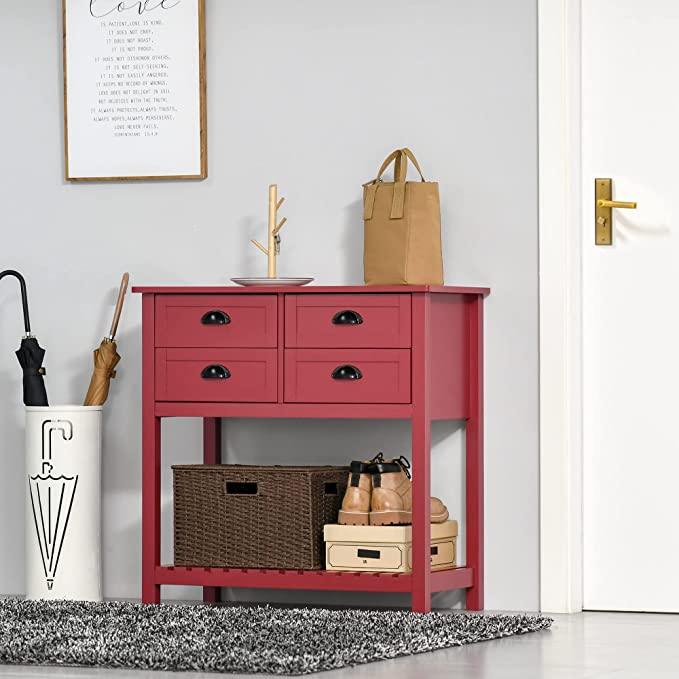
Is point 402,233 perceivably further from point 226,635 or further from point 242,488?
point 226,635

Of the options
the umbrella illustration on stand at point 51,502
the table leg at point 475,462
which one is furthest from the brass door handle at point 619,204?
the umbrella illustration on stand at point 51,502

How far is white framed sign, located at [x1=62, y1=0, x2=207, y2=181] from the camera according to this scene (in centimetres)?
448

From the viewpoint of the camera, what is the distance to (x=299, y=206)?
441 centimetres

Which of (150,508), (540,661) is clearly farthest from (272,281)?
(540,661)

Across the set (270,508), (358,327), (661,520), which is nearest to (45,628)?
(270,508)

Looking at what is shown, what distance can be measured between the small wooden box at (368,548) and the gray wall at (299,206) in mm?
360

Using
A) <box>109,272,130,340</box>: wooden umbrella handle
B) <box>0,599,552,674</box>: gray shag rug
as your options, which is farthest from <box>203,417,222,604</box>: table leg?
<box>0,599,552,674</box>: gray shag rug

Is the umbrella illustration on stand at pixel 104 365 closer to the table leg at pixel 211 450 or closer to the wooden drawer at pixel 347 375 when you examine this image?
the table leg at pixel 211 450

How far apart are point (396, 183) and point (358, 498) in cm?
79

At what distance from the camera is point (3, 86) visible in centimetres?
466

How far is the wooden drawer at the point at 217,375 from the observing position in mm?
3994

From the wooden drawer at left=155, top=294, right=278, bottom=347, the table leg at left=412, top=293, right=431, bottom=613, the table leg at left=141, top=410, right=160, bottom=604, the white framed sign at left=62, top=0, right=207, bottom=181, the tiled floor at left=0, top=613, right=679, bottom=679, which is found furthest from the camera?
the white framed sign at left=62, top=0, right=207, bottom=181

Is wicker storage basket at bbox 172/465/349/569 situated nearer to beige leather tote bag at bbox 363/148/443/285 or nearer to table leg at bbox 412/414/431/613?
table leg at bbox 412/414/431/613

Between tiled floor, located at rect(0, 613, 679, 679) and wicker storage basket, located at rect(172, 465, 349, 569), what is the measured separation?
2.16ft
